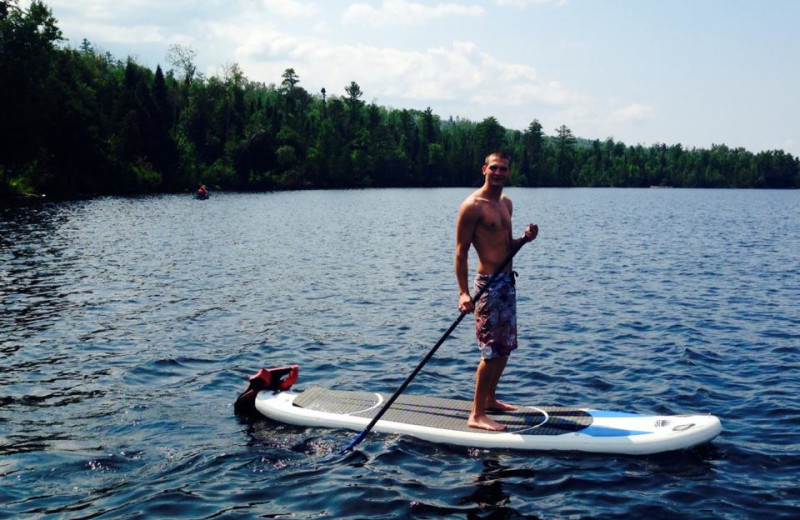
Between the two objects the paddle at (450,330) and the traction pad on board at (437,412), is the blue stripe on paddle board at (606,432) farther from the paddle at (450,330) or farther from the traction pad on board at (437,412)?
the paddle at (450,330)

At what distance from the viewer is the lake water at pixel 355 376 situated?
7.39m

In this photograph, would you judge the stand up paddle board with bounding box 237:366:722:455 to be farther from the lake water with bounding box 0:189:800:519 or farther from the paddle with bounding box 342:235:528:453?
the paddle with bounding box 342:235:528:453

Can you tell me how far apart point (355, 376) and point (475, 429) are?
419 cm

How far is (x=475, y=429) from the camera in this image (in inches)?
342

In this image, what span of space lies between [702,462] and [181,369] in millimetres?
9206

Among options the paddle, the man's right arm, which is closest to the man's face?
the man's right arm

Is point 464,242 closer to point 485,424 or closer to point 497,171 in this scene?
point 497,171

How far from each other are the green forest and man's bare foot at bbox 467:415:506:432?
5993cm

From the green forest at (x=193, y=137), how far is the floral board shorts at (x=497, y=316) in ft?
197

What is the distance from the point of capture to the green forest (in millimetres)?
59531

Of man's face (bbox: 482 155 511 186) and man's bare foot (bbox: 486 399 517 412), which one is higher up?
man's face (bbox: 482 155 511 186)

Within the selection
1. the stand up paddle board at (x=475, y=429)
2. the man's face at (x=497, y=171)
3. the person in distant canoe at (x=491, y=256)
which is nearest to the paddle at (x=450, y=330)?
the person in distant canoe at (x=491, y=256)

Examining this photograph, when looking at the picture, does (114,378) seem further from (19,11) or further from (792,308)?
(19,11)

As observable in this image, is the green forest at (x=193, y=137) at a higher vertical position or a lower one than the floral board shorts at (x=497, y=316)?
higher
